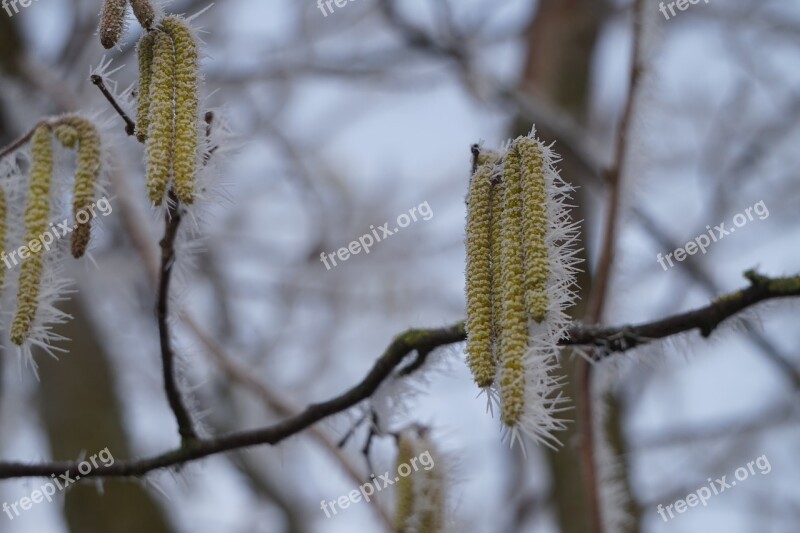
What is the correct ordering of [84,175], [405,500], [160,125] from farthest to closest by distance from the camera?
[405,500] → [84,175] → [160,125]

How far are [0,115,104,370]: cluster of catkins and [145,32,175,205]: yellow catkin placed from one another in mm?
175

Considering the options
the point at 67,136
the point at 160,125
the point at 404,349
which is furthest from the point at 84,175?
the point at 404,349

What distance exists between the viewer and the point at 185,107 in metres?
1.27

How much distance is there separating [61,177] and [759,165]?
455cm

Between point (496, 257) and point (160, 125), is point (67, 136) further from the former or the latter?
point (496, 257)

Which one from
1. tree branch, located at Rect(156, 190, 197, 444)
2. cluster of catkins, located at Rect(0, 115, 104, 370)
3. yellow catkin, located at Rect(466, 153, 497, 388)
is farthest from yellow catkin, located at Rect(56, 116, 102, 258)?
yellow catkin, located at Rect(466, 153, 497, 388)

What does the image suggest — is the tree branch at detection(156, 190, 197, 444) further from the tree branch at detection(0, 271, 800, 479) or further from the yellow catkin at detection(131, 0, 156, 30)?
the yellow catkin at detection(131, 0, 156, 30)

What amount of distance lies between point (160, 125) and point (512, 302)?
1.69 ft

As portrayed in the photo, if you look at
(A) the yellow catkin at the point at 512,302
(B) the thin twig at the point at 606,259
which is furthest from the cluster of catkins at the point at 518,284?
(B) the thin twig at the point at 606,259

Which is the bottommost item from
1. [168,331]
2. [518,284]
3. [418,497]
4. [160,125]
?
[418,497]

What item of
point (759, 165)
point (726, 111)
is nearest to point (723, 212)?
point (759, 165)

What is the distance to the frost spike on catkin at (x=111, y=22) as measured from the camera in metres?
1.25

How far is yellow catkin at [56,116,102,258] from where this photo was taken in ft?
4.40

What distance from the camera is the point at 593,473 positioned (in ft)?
7.55
